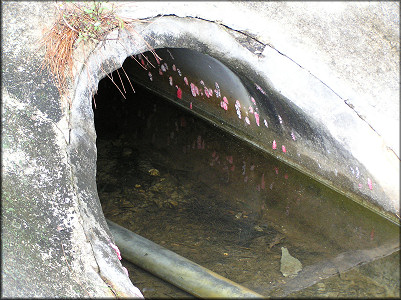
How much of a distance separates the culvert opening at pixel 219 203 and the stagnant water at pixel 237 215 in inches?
0.4

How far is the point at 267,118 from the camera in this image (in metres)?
4.79

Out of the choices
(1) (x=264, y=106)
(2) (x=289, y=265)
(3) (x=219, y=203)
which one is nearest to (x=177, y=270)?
(2) (x=289, y=265)

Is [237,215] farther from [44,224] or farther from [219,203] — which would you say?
[44,224]

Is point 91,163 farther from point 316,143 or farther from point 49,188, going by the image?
point 316,143

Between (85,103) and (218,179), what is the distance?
2.49 m

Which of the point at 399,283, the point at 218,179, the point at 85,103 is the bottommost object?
the point at 85,103

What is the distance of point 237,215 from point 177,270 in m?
1.30

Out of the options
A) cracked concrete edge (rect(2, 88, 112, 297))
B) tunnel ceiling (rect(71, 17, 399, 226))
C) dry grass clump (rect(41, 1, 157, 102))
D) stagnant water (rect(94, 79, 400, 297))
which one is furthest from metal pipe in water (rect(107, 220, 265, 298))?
dry grass clump (rect(41, 1, 157, 102))

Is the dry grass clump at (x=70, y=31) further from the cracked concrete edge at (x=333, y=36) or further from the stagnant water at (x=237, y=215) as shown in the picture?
the stagnant water at (x=237, y=215)

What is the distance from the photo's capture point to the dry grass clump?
8.71 feet

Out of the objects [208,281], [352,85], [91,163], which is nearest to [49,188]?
[91,163]

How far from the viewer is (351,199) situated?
4508 mm

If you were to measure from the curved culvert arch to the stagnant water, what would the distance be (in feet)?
0.85

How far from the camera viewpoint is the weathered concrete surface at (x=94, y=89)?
2.38 metres
